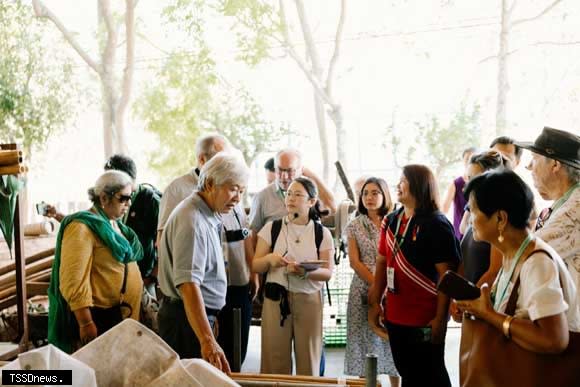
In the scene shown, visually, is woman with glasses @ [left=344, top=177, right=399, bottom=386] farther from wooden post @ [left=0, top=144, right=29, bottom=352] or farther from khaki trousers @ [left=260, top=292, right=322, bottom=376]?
wooden post @ [left=0, top=144, right=29, bottom=352]

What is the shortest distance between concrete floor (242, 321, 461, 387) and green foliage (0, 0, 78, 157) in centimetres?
523

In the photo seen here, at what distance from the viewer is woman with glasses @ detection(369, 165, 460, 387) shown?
8.91 ft

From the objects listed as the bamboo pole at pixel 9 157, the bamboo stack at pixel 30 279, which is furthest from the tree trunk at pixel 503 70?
the bamboo pole at pixel 9 157

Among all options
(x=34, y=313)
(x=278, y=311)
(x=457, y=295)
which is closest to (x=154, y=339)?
(x=457, y=295)

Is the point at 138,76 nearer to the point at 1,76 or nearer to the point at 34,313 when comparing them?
the point at 1,76

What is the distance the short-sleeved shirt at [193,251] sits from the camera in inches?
84.3

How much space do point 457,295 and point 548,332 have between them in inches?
10.6

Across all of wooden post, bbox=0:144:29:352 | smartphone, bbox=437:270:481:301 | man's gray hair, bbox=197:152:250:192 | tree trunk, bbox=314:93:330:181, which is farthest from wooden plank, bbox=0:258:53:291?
tree trunk, bbox=314:93:330:181

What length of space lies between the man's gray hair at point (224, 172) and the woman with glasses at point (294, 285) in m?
1.04

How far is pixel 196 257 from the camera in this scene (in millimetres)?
2156

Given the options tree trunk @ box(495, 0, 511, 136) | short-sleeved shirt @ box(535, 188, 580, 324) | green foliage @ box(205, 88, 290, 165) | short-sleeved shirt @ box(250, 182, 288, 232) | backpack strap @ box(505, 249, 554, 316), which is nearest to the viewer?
backpack strap @ box(505, 249, 554, 316)

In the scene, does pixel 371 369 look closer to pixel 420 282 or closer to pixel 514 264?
pixel 514 264

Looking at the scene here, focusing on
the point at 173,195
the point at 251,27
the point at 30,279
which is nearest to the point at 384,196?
the point at 173,195

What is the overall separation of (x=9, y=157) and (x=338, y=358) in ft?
8.57
